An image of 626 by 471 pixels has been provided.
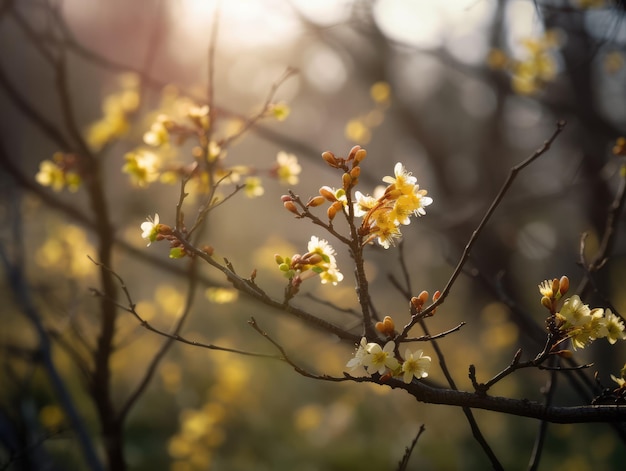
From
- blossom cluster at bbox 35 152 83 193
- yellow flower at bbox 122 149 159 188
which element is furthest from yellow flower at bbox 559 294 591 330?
blossom cluster at bbox 35 152 83 193

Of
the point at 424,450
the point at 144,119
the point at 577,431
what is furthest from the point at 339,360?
the point at 144,119

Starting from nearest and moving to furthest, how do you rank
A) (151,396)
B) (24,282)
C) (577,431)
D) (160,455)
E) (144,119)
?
(24,282)
(144,119)
(160,455)
(577,431)
(151,396)

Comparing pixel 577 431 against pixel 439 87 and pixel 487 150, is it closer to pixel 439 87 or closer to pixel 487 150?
pixel 487 150

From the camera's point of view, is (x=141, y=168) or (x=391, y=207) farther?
(x=141, y=168)

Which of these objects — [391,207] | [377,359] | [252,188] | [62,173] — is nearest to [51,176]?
[62,173]

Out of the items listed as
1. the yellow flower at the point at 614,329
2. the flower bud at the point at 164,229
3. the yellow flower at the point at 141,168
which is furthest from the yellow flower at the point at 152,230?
the yellow flower at the point at 614,329

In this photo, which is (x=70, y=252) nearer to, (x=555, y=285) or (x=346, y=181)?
(x=346, y=181)
